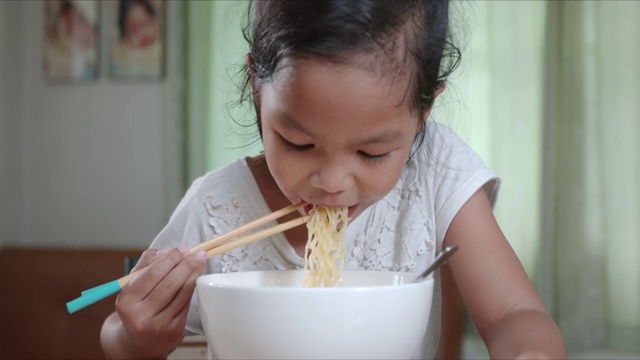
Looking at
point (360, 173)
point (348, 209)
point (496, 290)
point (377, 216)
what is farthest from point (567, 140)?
point (360, 173)

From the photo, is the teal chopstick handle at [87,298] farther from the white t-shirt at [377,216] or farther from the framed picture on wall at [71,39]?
the framed picture on wall at [71,39]

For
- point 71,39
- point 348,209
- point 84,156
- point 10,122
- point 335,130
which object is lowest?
point 84,156

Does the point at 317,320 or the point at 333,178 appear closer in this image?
the point at 317,320

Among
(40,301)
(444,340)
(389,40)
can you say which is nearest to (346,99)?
(389,40)

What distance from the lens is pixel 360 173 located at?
831 millimetres

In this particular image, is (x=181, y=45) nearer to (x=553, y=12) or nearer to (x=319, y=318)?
(x=553, y=12)

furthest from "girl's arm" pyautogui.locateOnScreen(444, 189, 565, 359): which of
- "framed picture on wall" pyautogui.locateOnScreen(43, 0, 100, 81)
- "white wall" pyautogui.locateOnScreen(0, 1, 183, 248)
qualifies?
"framed picture on wall" pyautogui.locateOnScreen(43, 0, 100, 81)

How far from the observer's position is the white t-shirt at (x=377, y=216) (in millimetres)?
1188

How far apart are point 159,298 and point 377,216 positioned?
1.39 ft

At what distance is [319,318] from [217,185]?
63 centimetres

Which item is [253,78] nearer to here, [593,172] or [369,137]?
[369,137]

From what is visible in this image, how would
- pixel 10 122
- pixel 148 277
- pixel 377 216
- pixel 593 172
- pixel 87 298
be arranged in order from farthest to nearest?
pixel 10 122 → pixel 593 172 → pixel 377 216 → pixel 148 277 → pixel 87 298

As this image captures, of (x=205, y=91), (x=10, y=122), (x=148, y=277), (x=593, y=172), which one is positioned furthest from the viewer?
(x=10, y=122)

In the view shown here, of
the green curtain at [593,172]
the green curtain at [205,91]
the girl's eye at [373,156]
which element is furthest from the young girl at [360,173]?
the green curtain at [205,91]
